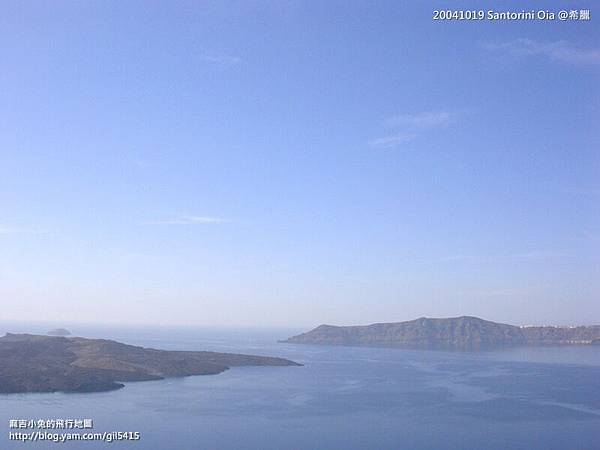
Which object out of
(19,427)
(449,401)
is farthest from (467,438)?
(19,427)

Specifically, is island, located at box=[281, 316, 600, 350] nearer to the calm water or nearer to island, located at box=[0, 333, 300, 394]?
island, located at box=[0, 333, 300, 394]

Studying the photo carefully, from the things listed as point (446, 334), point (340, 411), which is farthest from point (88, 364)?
point (446, 334)

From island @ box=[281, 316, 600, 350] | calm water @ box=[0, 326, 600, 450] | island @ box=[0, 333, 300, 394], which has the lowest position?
calm water @ box=[0, 326, 600, 450]

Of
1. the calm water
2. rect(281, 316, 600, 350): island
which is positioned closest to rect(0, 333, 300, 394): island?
the calm water

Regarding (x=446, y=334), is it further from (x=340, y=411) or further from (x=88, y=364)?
(x=340, y=411)

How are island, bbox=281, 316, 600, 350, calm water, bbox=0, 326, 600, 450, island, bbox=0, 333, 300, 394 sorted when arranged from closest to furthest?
1. calm water, bbox=0, 326, 600, 450
2. island, bbox=0, 333, 300, 394
3. island, bbox=281, 316, 600, 350

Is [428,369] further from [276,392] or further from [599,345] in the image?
[599,345]

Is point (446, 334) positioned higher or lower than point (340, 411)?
higher
